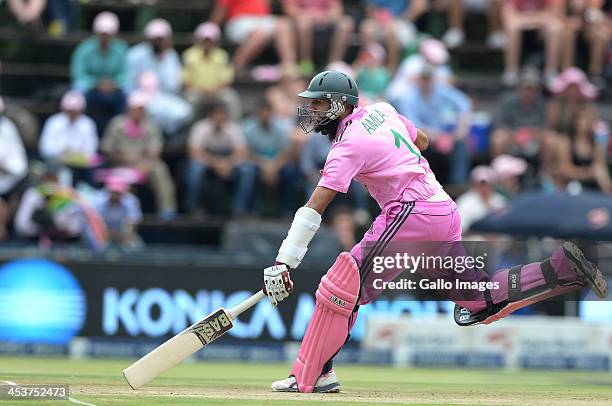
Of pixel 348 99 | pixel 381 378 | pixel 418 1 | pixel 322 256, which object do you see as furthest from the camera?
pixel 418 1

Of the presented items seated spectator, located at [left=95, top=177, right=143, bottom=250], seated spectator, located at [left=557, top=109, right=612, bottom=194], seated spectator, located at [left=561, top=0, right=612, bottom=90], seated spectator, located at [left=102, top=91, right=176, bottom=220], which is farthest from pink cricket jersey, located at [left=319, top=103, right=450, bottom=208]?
seated spectator, located at [left=561, top=0, right=612, bottom=90]

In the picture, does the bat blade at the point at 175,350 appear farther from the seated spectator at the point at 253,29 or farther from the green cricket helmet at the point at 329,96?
the seated spectator at the point at 253,29

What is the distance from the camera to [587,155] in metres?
18.2

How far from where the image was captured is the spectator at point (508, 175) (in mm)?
17406

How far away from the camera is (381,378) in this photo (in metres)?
12.7

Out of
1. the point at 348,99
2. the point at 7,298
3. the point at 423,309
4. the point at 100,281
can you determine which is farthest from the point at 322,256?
the point at 348,99

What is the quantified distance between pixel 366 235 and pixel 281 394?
117 cm

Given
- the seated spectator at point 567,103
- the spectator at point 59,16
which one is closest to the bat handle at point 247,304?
the seated spectator at point 567,103

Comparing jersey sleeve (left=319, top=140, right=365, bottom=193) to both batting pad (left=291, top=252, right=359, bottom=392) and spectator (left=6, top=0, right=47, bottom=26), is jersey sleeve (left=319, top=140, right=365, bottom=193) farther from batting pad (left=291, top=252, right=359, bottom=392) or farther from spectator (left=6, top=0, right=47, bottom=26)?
spectator (left=6, top=0, right=47, bottom=26)

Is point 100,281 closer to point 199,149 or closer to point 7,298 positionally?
point 7,298

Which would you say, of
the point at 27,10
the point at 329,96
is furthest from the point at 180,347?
the point at 27,10

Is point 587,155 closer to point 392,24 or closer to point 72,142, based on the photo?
point 392,24

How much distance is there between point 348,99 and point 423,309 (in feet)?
22.2

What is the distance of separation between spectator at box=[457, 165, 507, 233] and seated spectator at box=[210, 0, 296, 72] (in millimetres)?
3383
